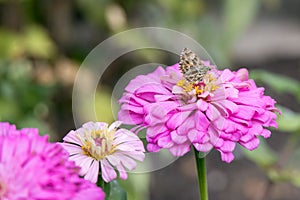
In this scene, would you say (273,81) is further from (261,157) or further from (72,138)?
(72,138)

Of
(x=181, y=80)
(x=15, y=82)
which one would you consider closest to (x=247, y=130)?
(x=181, y=80)

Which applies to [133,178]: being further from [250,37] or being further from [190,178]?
[250,37]

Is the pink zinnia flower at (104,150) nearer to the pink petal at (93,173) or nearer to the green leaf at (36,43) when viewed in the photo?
the pink petal at (93,173)

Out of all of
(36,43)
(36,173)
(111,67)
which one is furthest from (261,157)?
(111,67)

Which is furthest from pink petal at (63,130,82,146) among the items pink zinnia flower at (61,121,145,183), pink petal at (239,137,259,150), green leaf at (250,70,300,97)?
green leaf at (250,70,300,97)

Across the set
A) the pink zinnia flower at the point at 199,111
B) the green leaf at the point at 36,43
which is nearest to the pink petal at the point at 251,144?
the pink zinnia flower at the point at 199,111

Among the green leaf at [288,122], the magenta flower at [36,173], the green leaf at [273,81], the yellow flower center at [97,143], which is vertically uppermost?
the green leaf at [273,81]
